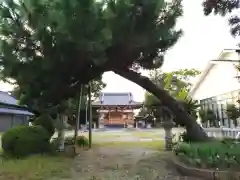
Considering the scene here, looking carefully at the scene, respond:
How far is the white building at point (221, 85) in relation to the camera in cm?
1414

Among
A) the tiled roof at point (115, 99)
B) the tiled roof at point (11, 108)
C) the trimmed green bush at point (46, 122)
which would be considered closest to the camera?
the trimmed green bush at point (46, 122)

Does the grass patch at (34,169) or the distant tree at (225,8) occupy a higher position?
the distant tree at (225,8)

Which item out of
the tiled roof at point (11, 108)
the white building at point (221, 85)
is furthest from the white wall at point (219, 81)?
the tiled roof at point (11, 108)

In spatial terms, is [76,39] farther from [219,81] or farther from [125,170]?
[219,81]

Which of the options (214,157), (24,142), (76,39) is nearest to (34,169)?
(24,142)

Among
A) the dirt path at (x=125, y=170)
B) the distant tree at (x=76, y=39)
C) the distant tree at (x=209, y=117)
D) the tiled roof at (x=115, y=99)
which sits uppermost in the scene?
the tiled roof at (x=115, y=99)

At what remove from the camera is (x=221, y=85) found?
15977 millimetres

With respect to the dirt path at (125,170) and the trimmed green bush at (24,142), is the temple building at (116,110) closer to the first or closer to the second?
the trimmed green bush at (24,142)

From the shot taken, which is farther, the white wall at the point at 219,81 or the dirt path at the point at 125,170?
the white wall at the point at 219,81

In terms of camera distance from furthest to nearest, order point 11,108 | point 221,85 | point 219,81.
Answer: point 219,81
point 221,85
point 11,108

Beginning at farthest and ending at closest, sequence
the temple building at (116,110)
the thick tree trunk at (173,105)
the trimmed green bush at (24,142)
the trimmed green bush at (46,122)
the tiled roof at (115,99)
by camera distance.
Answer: the tiled roof at (115,99) < the temple building at (116,110) < the trimmed green bush at (46,122) < the thick tree trunk at (173,105) < the trimmed green bush at (24,142)

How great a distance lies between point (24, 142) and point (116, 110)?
109 feet

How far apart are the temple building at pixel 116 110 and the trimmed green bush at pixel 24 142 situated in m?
30.9

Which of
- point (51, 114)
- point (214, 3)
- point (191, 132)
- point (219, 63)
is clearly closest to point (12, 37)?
point (51, 114)
